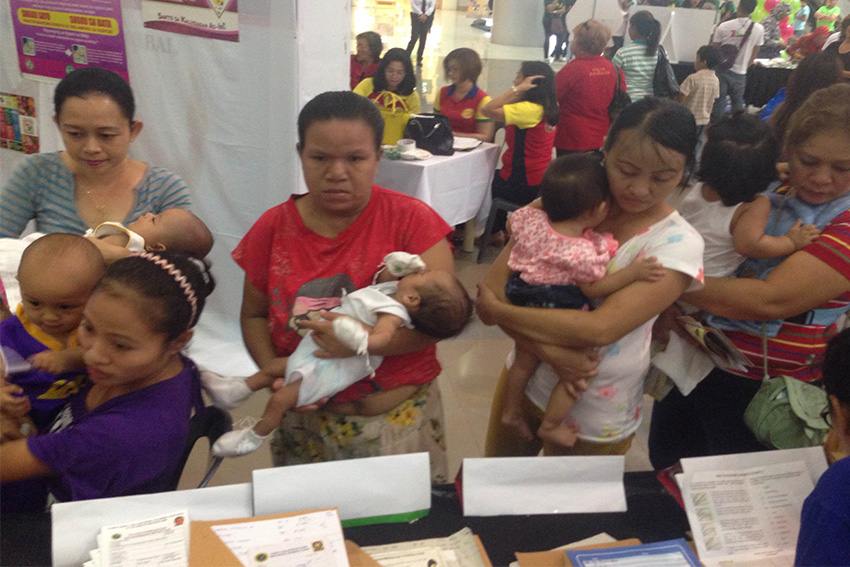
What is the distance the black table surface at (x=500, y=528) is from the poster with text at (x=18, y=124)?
2570mm

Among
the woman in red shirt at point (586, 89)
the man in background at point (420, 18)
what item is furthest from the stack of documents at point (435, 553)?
the man in background at point (420, 18)

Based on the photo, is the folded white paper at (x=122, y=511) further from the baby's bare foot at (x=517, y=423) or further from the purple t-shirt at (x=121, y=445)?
the baby's bare foot at (x=517, y=423)

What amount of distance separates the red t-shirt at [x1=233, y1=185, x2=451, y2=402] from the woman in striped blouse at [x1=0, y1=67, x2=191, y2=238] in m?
0.58

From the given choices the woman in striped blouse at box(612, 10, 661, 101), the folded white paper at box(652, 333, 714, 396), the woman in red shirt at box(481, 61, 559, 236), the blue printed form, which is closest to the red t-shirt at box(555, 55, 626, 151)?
the woman in red shirt at box(481, 61, 559, 236)

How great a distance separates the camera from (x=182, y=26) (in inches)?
107

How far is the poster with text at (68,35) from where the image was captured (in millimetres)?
2824

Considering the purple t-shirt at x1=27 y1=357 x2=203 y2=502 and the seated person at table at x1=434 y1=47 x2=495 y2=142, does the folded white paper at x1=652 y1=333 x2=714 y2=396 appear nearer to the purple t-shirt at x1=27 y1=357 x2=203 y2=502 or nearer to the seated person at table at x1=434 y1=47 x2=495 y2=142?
the purple t-shirt at x1=27 y1=357 x2=203 y2=502

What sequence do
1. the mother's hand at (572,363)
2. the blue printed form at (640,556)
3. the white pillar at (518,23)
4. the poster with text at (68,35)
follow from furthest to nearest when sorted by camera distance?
the white pillar at (518,23) → the poster with text at (68,35) → the mother's hand at (572,363) → the blue printed form at (640,556)

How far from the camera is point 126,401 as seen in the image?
112 centimetres

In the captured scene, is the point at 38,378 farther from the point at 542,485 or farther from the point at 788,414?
the point at 788,414

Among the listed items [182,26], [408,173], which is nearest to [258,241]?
[182,26]

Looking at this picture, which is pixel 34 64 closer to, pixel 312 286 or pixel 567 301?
pixel 312 286

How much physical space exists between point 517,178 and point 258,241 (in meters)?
3.54

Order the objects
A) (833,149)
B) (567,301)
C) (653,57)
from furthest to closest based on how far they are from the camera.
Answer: (653,57)
(567,301)
(833,149)
